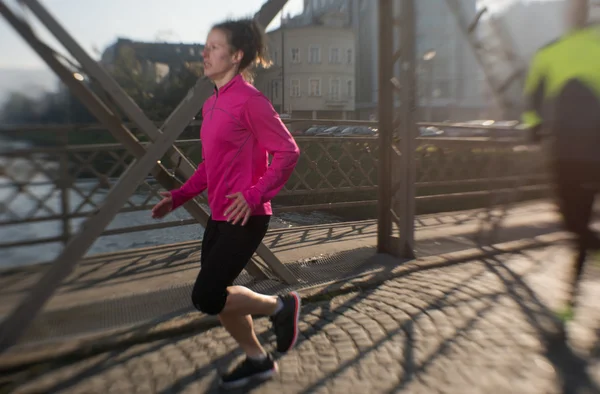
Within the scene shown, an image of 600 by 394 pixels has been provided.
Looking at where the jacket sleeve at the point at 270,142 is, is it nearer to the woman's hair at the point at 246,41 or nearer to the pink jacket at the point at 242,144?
the pink jacket at the point at 242,144

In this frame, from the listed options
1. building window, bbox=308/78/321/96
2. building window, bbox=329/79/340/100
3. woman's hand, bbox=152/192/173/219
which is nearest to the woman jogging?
woman's hand, bbox=152/192/173/219

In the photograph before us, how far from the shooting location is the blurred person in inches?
123

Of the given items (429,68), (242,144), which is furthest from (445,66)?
(242,144)

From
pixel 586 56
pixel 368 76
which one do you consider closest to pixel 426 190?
pixel 586 56

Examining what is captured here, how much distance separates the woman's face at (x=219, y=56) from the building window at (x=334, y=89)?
27.5 meters

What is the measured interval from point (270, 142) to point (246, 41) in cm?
55

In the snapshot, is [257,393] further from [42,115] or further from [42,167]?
[42,167]

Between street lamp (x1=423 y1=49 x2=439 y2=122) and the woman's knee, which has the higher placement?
street lamp (x1=423 y1=49 x2=439 y2=122)

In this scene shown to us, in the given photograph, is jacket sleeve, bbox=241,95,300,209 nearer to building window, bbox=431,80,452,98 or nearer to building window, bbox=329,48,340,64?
building window, bbox=431,80,452,98

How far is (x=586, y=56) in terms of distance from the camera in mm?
3127

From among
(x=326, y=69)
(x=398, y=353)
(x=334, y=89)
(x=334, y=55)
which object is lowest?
(x=398, y=353)

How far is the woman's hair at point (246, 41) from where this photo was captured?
2.80 metres

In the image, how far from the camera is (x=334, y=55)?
108 feet

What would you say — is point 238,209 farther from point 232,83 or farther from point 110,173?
point 110,173
